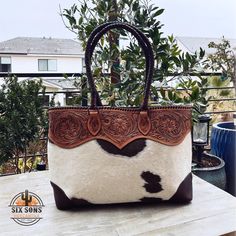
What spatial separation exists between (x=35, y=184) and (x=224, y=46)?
1.68 metres

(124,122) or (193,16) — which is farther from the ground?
(193,16)

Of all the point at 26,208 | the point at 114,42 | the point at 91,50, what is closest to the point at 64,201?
the point at 26,208

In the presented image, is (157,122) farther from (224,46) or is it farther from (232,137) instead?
(224,46)

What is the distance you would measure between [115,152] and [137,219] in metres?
0.17

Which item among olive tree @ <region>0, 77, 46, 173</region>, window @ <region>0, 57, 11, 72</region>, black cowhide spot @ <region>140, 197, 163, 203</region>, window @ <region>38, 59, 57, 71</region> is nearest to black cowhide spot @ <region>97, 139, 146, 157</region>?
black cowhide spot @ <region>140, 197, 163, 203</region>

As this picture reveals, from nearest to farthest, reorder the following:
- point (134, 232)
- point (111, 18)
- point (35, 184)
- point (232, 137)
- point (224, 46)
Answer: point (134, 232) < point (35, 184) < point (111, 18) < point (232, 137) < point (224, 46)

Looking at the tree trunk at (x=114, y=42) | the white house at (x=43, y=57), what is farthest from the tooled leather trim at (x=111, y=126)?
the white house at (x=43, y=57)

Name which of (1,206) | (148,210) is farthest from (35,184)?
(148,210)

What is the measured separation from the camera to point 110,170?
2.19 feet

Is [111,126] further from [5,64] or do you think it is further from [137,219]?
[5,64]

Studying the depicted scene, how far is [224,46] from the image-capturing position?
2004mm

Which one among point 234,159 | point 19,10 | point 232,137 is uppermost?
point 19,10

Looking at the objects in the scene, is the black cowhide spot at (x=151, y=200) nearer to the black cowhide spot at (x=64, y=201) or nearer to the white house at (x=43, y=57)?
the black cowhide spot at (x=64, y=201)

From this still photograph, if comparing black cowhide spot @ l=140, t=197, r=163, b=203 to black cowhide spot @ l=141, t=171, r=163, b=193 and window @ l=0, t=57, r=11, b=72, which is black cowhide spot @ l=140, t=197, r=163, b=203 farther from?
window @ l=0, t=57, r=11, b=72
